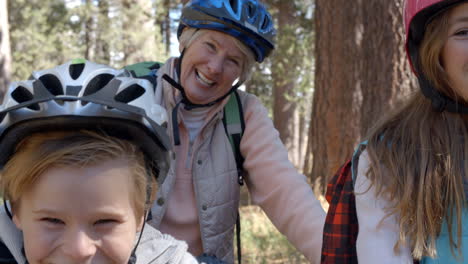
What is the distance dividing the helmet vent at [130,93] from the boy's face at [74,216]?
0.80 ft

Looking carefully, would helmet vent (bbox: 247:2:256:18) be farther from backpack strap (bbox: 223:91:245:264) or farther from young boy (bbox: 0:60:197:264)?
young boy (bbox: 0:60:197:264)

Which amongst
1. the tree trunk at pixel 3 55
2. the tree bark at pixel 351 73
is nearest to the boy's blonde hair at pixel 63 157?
the tree bark at pixel 351 73

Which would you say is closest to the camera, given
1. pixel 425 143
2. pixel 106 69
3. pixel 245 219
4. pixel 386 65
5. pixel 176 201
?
pixel 106 69

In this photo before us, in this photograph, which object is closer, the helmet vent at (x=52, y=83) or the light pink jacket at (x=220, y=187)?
the helmet vent at (x=52, y=83)

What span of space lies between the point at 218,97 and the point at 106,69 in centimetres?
108

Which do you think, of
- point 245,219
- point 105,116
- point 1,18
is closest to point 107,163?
point 105,116

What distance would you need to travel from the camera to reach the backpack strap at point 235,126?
2857 mm

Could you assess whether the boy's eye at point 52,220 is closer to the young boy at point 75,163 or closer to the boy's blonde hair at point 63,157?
the young boy at point 75,163

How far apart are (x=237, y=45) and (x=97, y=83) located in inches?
48.1

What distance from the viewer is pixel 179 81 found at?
2990 mm

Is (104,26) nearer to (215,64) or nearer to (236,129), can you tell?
(215,64)

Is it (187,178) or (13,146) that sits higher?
(13,146)

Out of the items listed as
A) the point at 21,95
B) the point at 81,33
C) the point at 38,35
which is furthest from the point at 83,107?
the point at 81,33

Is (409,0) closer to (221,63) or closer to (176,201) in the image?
(221,63)
